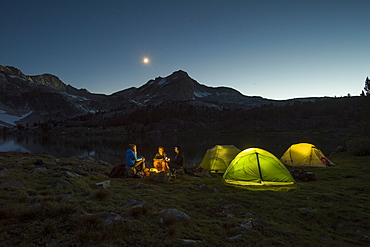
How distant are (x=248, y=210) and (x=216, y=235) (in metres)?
2.91

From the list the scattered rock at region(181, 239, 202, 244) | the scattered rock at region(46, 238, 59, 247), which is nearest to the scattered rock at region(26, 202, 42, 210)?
the scattered rock at region(46, 238, 59, 247)

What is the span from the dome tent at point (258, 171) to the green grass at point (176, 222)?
7.42 feet

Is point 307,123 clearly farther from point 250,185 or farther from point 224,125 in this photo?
point 250,185

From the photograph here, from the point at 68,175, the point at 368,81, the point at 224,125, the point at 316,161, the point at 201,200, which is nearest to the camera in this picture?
the point at 201,200

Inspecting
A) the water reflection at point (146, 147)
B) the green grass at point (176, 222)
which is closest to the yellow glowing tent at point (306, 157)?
the green grass at point (176, 222)

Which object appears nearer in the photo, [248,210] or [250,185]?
[248,210]

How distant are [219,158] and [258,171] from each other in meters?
6.54

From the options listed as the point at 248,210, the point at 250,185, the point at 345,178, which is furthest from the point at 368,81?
the point at 248,210

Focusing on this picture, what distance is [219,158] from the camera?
19344 millimetres

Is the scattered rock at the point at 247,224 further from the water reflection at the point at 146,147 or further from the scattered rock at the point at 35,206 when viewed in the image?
the water reflection at the point at 146,147

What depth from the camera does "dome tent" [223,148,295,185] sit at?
12.7m

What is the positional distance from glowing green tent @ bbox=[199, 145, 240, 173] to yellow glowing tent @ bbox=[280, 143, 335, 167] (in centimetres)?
540

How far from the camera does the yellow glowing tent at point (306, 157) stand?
19502mm

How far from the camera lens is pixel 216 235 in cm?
583
